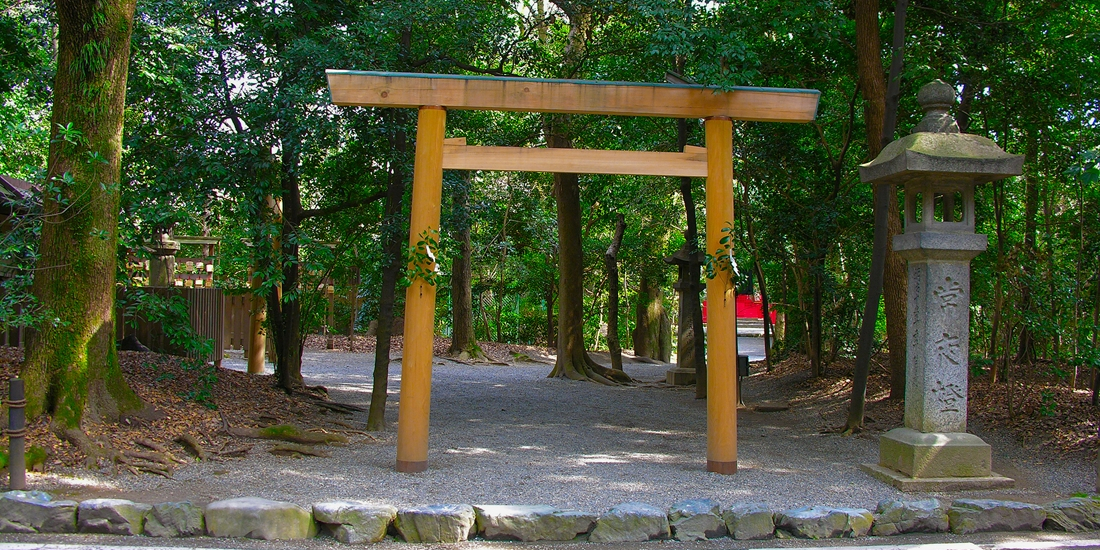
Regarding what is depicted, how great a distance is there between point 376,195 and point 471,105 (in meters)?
3.40

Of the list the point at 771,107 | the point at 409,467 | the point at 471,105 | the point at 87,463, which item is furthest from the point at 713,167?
the point at 87,463

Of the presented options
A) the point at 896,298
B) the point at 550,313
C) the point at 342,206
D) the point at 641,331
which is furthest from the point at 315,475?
the point at 641,331

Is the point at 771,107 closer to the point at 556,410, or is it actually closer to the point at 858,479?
the point at 858,479

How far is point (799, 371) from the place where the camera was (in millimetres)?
15273

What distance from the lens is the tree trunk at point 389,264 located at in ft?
28.1

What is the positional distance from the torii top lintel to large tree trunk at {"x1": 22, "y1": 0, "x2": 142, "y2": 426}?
198cm

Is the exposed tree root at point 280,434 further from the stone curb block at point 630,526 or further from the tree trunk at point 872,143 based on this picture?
the tree trunk at point 872,143

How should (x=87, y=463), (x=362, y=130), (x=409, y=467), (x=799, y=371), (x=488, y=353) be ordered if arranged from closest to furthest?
(x=87, y=463) < (x=409, y=467) < (x=362, y=130) < (x=799, y=371) < (x=488, y=353)

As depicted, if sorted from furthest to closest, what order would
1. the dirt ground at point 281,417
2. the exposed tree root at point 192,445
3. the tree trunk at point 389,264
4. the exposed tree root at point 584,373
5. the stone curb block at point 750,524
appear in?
the exposed tree root at point 584,373 → the tree trunk at point 389,264 → the exposed tree root at point 192,445 → the dirt ground at point 281,417 → the stone curb block at point 750,524

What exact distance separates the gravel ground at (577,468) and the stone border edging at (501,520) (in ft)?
1.68

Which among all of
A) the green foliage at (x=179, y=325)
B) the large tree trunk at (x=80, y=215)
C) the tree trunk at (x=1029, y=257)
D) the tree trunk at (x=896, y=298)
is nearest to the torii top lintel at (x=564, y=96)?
the large tree trunk at (x=80, y=215)

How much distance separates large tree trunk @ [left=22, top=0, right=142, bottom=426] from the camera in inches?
256

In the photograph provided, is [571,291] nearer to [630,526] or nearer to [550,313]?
[550,313]

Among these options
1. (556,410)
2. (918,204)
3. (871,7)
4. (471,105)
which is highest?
(871,7)
